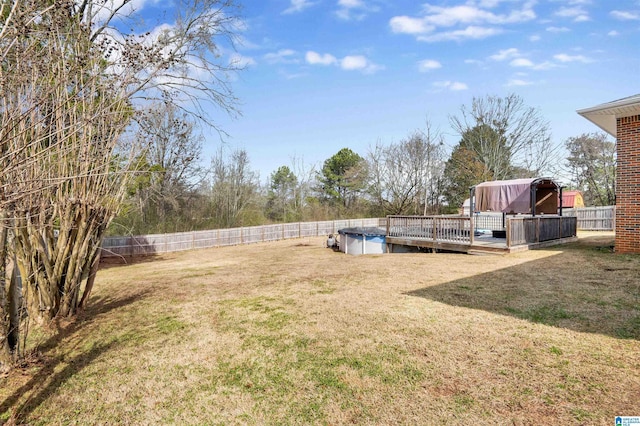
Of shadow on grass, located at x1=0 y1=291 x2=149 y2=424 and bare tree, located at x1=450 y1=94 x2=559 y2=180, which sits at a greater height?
bare tree, located at x1=450 y1=94 x2=559 y2=180

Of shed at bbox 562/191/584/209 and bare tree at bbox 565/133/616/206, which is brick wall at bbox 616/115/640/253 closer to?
shed at bbox 562/191/584/209

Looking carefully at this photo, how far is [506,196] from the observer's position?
13250 millimetres

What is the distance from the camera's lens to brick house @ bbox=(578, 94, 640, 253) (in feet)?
26.6

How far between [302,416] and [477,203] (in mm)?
13894

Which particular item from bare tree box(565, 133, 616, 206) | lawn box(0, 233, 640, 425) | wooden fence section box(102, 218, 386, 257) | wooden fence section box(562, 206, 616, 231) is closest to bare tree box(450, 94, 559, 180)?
bare tree box(565, 133, 616, 206)

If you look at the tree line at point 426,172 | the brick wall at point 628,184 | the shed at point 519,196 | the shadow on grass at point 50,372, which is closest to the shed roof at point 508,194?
the shed at point 519,196

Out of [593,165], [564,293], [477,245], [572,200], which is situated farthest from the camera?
[593,165]

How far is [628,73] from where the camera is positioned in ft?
54.4

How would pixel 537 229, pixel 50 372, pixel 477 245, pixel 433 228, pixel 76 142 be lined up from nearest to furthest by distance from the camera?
1. pixel 50 372
2. pixel 76 142
3. pixel 477 245
4. pixel 537 229
5. pixel 433 228

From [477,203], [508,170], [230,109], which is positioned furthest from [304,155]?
[230,109]

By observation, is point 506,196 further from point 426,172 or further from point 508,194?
point 426,172

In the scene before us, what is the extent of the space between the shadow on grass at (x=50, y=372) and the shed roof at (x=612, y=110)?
11.2 meters

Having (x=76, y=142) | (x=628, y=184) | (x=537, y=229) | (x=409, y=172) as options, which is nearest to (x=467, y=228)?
(x=537, y=229)

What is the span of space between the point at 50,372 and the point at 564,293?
7.25m
